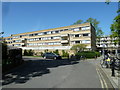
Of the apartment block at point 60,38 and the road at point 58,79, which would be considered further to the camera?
the apartment block at point 60,38

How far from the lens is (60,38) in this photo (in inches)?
2174

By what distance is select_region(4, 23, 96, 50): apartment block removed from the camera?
47.5 m

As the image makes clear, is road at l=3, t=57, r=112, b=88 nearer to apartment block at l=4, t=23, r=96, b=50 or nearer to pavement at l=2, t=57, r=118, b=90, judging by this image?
pavement at l=2, t=57, r=118, b=90

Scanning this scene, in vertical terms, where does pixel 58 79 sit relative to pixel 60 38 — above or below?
below

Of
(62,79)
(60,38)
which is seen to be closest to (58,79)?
(62,79)

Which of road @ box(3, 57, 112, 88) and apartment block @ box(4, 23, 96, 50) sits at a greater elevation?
apartment block @ box(4, 23, 96, 50)

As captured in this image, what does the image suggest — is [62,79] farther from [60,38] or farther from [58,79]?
[60,38]

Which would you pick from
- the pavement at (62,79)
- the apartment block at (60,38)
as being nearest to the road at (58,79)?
the pavement at (62,79)

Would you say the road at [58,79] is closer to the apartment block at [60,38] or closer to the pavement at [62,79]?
the pavement at [62,79]

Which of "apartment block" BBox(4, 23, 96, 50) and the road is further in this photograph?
"apartment block" BBox(4, 23, 96, 50)

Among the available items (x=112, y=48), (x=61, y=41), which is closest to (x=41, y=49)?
(x=61, y=41)

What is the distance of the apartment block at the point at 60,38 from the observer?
4750 cm

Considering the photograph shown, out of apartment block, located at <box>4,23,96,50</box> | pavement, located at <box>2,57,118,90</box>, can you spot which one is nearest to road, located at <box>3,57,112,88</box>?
pavement, located at <box>2,57,118,90</box>

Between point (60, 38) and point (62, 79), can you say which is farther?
point (60, 38)
